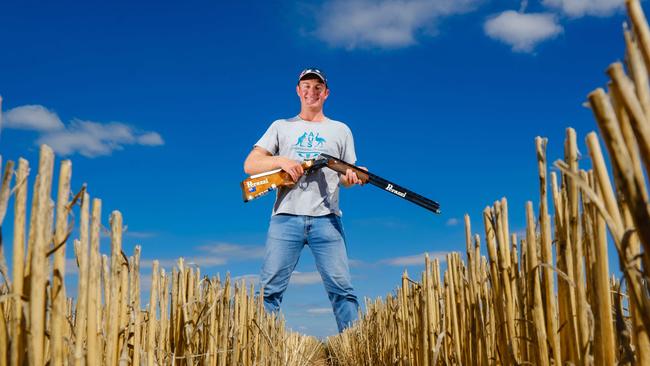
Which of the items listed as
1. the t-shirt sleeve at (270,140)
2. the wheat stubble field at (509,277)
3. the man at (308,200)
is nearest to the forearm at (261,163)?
the man at (308,200)

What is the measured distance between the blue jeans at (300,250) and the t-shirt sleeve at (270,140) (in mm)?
559

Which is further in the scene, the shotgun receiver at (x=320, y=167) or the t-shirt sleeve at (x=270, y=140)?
the t-shirt sleeve at (x=270, y=140)

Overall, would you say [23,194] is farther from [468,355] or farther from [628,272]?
[468,355]

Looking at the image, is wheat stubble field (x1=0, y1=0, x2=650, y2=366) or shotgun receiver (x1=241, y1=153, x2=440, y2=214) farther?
shotgun receiver (x1=241, y1=153, x2=440, y2=214)

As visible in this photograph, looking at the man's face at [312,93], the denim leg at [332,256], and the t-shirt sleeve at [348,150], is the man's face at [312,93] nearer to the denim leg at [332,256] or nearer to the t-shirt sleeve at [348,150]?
the t-shirt sleeve at [348,150]

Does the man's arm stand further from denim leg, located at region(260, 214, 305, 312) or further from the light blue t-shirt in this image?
denim leg, located at region(260, 214, 305, 312)

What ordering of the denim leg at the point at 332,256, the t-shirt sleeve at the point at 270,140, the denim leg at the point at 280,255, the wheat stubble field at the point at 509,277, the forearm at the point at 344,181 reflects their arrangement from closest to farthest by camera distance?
the wheat stubble field at the point at 509,277 < the denim leg at the point at 280,255 < the denim leg at the point at 332,256 < the forearm at the point at 344,181 < the t-shirt sleeve at the point at 270,140

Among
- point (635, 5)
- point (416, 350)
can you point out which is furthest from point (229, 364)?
Result: point (635, 5)

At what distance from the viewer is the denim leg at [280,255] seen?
3.87m

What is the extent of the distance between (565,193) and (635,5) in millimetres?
624

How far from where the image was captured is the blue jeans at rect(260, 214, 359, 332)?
3883 millimetres

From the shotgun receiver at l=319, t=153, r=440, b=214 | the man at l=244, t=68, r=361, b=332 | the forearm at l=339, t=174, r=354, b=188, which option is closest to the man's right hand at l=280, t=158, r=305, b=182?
the man at l=244, t=68, r=361, b=332

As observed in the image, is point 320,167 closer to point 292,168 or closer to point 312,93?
point 292,168

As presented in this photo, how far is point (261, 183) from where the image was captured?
397cm
